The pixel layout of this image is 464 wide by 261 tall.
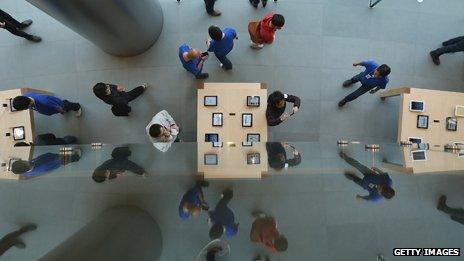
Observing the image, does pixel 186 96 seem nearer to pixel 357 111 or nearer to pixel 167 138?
pixel 167 138

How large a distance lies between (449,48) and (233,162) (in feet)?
22.6

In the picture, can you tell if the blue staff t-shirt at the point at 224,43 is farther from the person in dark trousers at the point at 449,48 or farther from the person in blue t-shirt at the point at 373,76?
the person in dark trousers at the point at 449,48

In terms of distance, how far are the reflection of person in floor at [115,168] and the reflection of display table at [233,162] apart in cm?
71

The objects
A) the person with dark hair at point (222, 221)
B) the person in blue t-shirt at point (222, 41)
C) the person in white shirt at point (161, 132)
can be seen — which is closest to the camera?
the person with dark hair at point (222, 221)

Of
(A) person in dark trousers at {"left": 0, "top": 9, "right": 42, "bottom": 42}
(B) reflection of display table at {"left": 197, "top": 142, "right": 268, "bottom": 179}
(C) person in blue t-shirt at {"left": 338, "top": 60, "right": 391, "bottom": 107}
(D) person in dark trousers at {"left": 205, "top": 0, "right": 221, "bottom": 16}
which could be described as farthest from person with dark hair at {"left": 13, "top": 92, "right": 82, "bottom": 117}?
(C) person in blue t-shirt at {"left": 338, "top": 60, "right": 391, "bottom": 107}

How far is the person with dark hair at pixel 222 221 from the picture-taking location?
1.70 meters

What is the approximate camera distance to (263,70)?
258 inches

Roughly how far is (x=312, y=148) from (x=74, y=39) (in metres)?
6.63

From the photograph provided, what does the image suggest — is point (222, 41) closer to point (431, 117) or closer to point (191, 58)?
point (191, 58)

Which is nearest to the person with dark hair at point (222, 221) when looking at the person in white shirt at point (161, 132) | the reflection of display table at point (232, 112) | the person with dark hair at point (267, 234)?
the person with dark hair at point (267, 234)

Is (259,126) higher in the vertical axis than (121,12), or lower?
lower

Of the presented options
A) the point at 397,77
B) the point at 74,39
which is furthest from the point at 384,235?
the point at 74,39

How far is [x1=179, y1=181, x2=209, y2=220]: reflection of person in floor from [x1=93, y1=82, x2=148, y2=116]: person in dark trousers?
3534mm

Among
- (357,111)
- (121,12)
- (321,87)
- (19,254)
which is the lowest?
(19,254)
